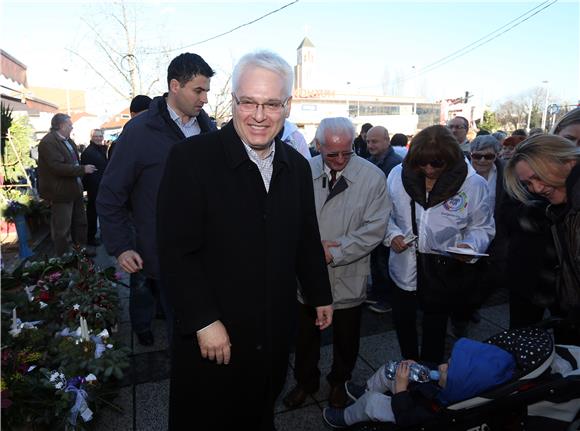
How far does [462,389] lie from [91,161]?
696 centimetres

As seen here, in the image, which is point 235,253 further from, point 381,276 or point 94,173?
point 94,173

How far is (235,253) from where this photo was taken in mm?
1559

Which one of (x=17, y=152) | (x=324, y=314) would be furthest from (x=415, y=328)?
(x=17, y=152)

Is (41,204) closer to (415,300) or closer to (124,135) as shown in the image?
(124,135)

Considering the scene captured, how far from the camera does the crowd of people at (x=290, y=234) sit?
5.04ft

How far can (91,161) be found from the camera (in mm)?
7078

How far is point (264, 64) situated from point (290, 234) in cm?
69

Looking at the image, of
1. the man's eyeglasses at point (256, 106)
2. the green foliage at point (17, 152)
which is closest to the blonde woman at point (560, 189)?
the man's eyeglasses at point (256, 106)

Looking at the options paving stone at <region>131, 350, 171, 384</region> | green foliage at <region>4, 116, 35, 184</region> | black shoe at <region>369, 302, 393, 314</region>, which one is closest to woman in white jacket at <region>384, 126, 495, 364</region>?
black shoe at <region>369, 302, 393, 314</region>

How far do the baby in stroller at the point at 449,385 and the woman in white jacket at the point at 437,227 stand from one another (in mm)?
621

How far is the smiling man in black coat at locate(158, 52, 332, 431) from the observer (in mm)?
1492

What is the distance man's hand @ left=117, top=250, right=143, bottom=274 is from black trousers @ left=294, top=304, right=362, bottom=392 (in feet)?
3.67

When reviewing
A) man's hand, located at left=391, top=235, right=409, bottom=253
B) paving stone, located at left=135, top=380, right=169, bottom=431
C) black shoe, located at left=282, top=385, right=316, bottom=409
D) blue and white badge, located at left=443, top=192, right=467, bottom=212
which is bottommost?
paving stone, located at left=135, top=380, right=169, bottom=431

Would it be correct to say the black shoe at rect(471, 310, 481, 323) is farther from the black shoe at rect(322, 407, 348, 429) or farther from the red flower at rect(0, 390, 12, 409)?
the red flower at rect(0, 390, 12, 409)
